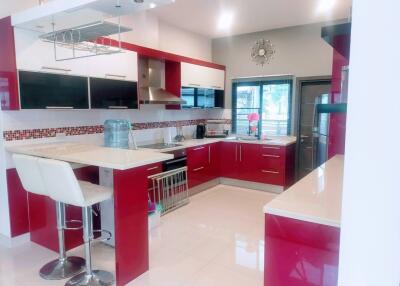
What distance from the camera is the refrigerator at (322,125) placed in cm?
191

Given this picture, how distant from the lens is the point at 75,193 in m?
1.85

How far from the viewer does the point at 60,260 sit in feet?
7.82

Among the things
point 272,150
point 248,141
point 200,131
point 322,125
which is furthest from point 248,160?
point 322,125

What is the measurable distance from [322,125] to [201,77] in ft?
6.85

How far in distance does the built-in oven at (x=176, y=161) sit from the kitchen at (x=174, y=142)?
0.02 meters

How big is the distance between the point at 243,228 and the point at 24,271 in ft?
6.94

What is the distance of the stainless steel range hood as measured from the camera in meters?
3.78

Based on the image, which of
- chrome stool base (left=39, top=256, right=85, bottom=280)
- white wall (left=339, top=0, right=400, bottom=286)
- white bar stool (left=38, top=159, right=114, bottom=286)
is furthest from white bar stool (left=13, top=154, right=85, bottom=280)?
white wall (left=339, top=0, right=400, bottom=286)

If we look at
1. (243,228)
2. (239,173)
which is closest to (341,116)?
(243,228)

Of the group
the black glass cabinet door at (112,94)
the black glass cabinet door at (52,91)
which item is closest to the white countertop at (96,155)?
the black glass cabinet door at (52,91)

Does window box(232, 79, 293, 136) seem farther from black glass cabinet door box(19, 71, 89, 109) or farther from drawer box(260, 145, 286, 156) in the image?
black glass cabinet door box(19, 71, 89, 109)

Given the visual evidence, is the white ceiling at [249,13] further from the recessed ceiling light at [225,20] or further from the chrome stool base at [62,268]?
the chrome stool base at [62,268]

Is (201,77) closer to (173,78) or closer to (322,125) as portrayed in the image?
(173,78)

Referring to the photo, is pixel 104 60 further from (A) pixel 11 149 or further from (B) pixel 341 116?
(B) pixel 341 116
